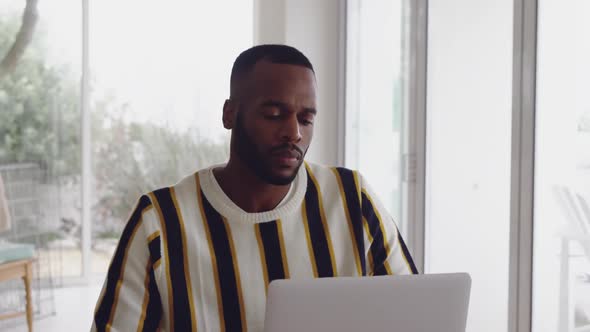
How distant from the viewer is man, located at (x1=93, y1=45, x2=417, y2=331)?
1142 mm

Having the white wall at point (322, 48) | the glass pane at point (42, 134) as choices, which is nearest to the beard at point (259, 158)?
the white wall at point (322, 48)

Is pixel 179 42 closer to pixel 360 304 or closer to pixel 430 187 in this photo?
pixel 430 187

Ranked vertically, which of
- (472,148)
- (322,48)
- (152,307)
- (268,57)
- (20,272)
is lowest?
(20,272)

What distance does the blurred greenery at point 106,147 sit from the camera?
190 inches

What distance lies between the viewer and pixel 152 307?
114 centimetres

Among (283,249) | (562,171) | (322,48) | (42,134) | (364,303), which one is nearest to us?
(364,303)

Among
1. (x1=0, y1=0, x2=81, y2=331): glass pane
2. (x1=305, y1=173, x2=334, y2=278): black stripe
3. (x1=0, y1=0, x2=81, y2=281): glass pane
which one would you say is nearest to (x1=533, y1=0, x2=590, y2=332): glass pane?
(x1=305, y1=173, x2=334, y2=278): black stripe

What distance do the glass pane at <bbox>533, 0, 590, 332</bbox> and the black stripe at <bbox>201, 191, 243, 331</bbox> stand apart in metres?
1.16

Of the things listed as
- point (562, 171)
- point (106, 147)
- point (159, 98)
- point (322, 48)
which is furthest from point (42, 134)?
point (562, 171)

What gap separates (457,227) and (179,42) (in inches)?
116

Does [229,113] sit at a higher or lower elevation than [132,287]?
higher

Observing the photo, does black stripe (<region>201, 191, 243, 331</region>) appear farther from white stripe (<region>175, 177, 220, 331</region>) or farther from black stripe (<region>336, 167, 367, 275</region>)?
black stripe (<region>336, 167, 367, 275</region>)

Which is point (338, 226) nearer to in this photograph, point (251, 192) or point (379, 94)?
point (251, 192)

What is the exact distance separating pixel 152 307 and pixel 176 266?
7 centimetres
